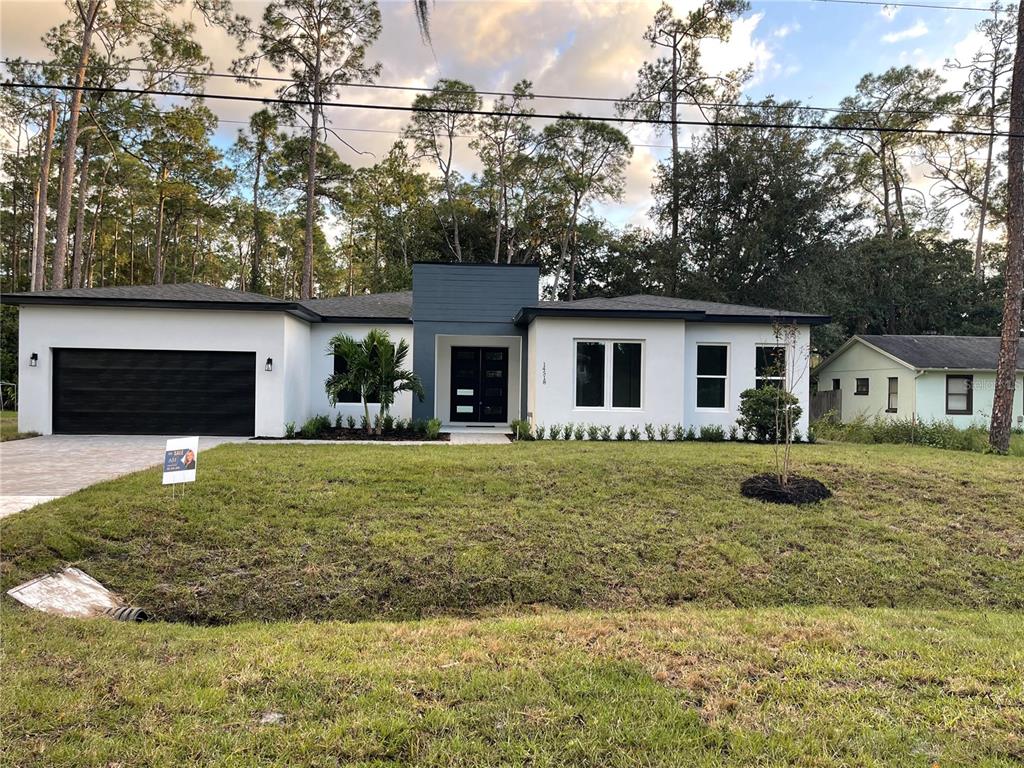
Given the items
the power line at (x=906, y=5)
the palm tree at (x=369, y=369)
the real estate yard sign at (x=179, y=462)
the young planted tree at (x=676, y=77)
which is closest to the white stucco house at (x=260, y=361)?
the palm tree at (x=369, y=369)

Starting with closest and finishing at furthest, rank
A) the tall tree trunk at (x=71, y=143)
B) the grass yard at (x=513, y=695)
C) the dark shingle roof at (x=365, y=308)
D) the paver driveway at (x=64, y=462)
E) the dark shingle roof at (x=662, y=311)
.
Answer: the grass yard at (x=513, y=695)
the paver driveway at (x=64, y=462)
the dark shingle roof at (x=662, y=311)
the dark shingle roof at (x=365, y=308)
the tall tree trunk at (x=71, y=143)

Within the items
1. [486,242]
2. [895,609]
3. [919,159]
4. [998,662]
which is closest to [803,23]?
[895,609]

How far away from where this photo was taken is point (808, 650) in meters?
3.62

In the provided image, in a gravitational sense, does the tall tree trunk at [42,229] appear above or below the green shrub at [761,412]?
above

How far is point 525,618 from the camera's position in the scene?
4.44m

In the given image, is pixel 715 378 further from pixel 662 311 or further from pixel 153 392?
pixel 153 392

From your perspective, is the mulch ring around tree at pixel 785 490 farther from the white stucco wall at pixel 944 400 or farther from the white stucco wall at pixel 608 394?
the white stucco wall at pixel 944 400

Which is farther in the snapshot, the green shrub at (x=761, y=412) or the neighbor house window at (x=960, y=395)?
the neighbor house window at (x=960, y=395)

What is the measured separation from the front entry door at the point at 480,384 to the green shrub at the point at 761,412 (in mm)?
6213

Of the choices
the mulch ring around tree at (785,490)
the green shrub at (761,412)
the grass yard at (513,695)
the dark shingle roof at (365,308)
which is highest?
the dark shingle roof at (365,308)

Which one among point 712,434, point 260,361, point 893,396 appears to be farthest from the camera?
point 893,396

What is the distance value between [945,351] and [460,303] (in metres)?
17.3

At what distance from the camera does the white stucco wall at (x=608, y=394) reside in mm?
12172

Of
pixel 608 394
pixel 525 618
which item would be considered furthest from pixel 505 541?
pixel 608 394
